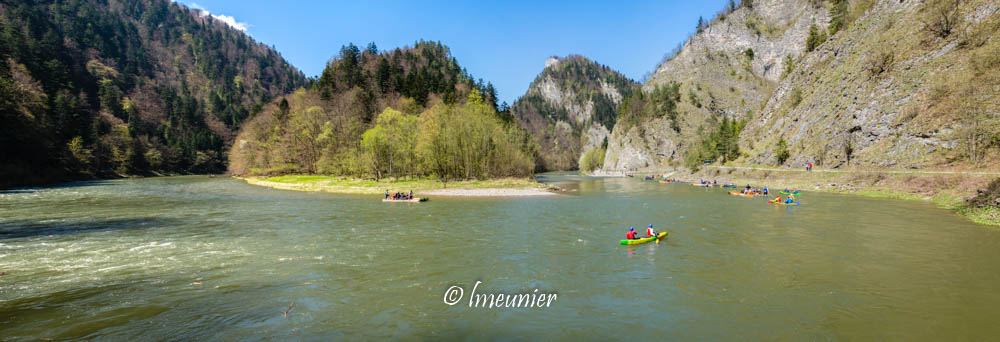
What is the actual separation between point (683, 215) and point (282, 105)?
328 ft

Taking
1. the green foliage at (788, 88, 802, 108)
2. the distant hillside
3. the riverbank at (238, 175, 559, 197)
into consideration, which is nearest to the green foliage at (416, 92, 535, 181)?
the riverbank at (238, 175, 559, 197)

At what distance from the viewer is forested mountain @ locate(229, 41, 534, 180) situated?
6512cm

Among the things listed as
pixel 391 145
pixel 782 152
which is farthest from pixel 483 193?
pixel 782 152

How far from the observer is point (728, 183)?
72000 millimetres

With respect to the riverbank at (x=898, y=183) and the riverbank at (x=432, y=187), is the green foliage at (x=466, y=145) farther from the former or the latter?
the riverbank at (x=898, y=183)

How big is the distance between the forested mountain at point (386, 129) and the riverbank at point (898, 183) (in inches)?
1628

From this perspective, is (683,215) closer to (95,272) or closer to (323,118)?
(95,272)

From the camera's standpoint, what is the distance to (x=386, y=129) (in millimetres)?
64625

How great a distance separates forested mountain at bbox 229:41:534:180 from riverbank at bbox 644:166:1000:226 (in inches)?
1628

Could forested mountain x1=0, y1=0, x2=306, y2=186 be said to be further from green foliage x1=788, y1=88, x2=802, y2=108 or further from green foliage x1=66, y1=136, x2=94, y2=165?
green foliage x1=788, y1=88, x2=802, y2=108

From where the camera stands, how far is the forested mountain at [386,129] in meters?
65.1

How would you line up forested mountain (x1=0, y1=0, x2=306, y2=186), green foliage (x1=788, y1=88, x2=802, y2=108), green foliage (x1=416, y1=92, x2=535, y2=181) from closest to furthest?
green foliage (x1=416, y1=92, x2=535, y2=181) < forested mountain (x1=0, y1=0, x2=306, y2=186) < green foliage (x1=788, y1=88, x2=802, y2=108)

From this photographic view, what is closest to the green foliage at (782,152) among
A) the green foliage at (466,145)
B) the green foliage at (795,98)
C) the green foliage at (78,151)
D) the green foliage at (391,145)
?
the green foliage at (795,98)

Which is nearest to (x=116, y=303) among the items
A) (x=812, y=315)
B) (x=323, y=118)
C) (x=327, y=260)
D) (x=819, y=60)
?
(x=327, y=260)
